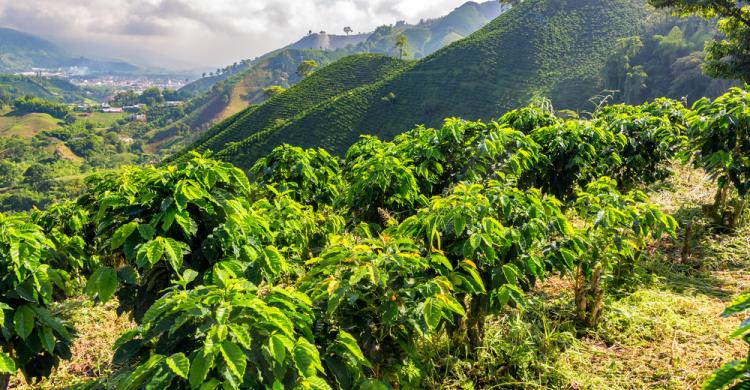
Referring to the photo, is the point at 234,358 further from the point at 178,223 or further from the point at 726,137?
the point at 726,137

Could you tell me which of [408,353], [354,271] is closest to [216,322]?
[354,271]

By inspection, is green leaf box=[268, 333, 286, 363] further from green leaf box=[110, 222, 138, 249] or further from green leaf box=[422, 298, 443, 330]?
green leaf box=[110, 222, 138, 249]

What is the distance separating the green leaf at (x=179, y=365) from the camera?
1.74 m

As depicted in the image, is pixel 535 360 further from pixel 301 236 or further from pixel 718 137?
pixel 718 137

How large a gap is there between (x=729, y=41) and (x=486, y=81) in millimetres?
50348

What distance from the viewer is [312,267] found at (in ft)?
10.5

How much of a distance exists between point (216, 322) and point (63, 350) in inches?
120

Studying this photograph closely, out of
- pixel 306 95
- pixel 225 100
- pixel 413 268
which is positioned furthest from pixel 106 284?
pixel 225 100

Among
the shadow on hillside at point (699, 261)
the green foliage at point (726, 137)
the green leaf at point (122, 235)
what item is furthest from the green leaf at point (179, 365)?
the green foliage at point (726, 137)

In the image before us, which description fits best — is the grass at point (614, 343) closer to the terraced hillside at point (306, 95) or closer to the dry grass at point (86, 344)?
the dry grass at point (86, 344)

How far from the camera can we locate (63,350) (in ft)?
12.7

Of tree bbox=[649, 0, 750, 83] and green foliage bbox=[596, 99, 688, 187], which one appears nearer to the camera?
green foliage bbox=[596, 99, 688, 187]

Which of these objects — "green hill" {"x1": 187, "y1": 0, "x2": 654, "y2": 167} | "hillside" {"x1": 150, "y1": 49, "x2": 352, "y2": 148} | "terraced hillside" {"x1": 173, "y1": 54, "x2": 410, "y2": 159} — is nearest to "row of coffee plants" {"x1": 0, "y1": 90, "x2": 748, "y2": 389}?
"green hill" {"x1": 187, "y1": 0, "x2": 654, "y2": 167}

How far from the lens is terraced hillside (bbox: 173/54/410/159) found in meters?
67.9
